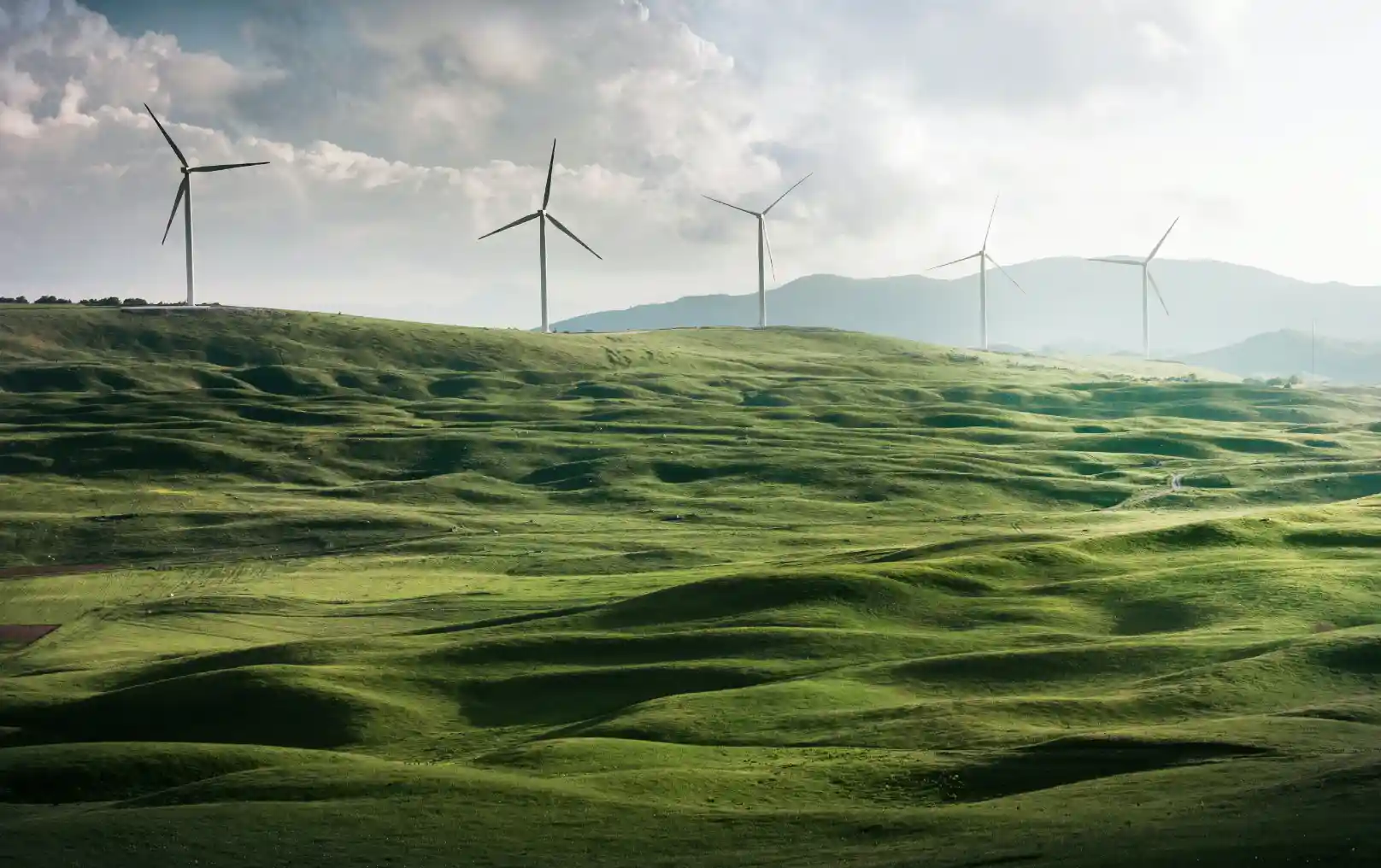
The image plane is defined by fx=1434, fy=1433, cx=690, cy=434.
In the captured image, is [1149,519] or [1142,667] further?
[1149,519]

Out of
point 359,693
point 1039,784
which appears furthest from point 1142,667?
point 359,693

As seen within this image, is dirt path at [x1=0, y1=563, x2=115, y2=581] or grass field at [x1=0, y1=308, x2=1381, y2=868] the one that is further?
dirt path at [x1=0, y1=563, x2=115, y2=581]

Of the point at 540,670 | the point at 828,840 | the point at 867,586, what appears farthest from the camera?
the point at 867,586

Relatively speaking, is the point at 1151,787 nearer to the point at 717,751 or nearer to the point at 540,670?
the point at 717,751

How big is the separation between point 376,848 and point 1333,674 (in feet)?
190

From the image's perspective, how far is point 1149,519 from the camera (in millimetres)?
174750

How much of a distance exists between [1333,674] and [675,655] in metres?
43.9

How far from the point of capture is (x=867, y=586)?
387 ft

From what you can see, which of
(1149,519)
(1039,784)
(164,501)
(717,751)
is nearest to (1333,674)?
(1039,784)

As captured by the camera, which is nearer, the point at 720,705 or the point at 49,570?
the point at 720,705

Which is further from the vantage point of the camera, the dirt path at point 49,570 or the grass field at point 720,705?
the dirt path at point 49,570

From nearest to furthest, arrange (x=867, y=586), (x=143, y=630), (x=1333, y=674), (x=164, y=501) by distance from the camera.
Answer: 1. (x=1333, y=674)
2. (x=867, y=586)
3. (x=143, y=630)
4. (x=164, y=501)

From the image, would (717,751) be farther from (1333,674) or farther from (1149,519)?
(1149,519)

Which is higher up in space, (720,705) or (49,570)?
(49,570)
